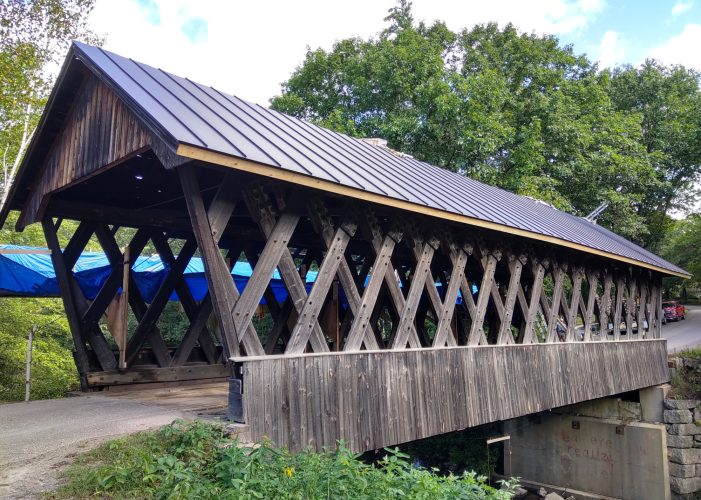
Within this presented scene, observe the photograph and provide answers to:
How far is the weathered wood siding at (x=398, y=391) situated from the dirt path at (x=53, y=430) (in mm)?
903

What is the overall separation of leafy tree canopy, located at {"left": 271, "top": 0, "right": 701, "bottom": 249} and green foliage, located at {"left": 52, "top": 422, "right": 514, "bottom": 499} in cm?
1629

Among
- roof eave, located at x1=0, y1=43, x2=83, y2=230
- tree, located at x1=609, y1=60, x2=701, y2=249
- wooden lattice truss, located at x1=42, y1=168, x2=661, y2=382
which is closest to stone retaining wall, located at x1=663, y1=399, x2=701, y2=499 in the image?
wooden lattice truss, located at x1=42, y1=168, x2=661, y2=382

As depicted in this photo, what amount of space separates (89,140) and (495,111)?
17.3m

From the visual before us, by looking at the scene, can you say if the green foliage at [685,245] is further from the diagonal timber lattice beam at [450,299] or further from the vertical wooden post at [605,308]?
the diagonal timber lattice beam at [450,299]

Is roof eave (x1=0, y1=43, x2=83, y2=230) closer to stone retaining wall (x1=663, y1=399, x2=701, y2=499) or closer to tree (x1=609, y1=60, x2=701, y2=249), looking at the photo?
stone retaining wall (x1=663, y1=399, x2=701, y2=499)

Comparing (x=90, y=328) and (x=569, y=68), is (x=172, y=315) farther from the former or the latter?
(x=569, y=68)

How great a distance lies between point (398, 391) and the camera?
667cm

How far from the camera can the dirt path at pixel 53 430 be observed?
158 inches

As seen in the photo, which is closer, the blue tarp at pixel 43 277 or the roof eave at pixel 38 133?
the roof eave at pixel 38 133

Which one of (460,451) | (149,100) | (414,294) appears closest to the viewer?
(149,100)

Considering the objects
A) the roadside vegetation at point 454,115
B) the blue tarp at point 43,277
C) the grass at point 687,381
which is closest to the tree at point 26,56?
the roadside vegetation at point 454,115

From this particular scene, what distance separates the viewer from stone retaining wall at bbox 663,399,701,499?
13492mm

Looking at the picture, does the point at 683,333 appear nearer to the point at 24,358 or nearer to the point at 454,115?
the point at 454,115

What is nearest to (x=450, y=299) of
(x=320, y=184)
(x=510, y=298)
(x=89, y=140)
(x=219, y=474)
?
(x=510, y=298)
